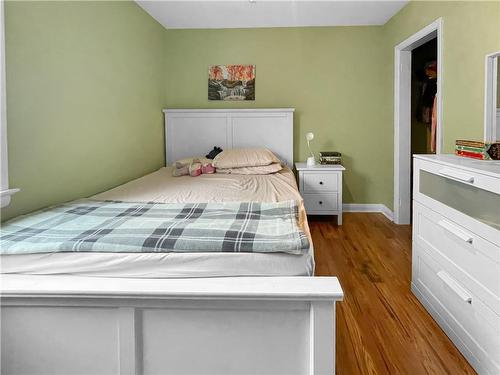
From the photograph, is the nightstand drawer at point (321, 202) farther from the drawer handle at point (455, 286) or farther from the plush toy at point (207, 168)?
the drawer handle at point (455, 286)

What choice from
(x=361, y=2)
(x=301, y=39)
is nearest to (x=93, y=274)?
(x=361, y=2)

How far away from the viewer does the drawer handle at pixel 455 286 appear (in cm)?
190

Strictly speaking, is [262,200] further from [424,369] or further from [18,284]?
[18,284]

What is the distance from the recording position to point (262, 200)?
2.68 m

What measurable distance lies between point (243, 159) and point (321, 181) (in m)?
0.94

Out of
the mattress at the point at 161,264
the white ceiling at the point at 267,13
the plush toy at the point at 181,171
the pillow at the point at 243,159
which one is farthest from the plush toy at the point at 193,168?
the mattress at the point at 161,264

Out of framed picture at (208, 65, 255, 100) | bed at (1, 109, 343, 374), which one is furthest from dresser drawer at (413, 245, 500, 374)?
framed picture at (208, 65, 255, 100)

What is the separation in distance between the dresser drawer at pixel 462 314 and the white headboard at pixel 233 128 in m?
2.68

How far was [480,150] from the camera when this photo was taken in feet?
7.27

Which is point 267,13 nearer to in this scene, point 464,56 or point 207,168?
point 207,168

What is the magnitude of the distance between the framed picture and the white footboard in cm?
385

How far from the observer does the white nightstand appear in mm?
4605

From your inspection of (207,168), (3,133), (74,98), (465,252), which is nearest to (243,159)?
(207,168)

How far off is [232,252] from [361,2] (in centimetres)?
343
